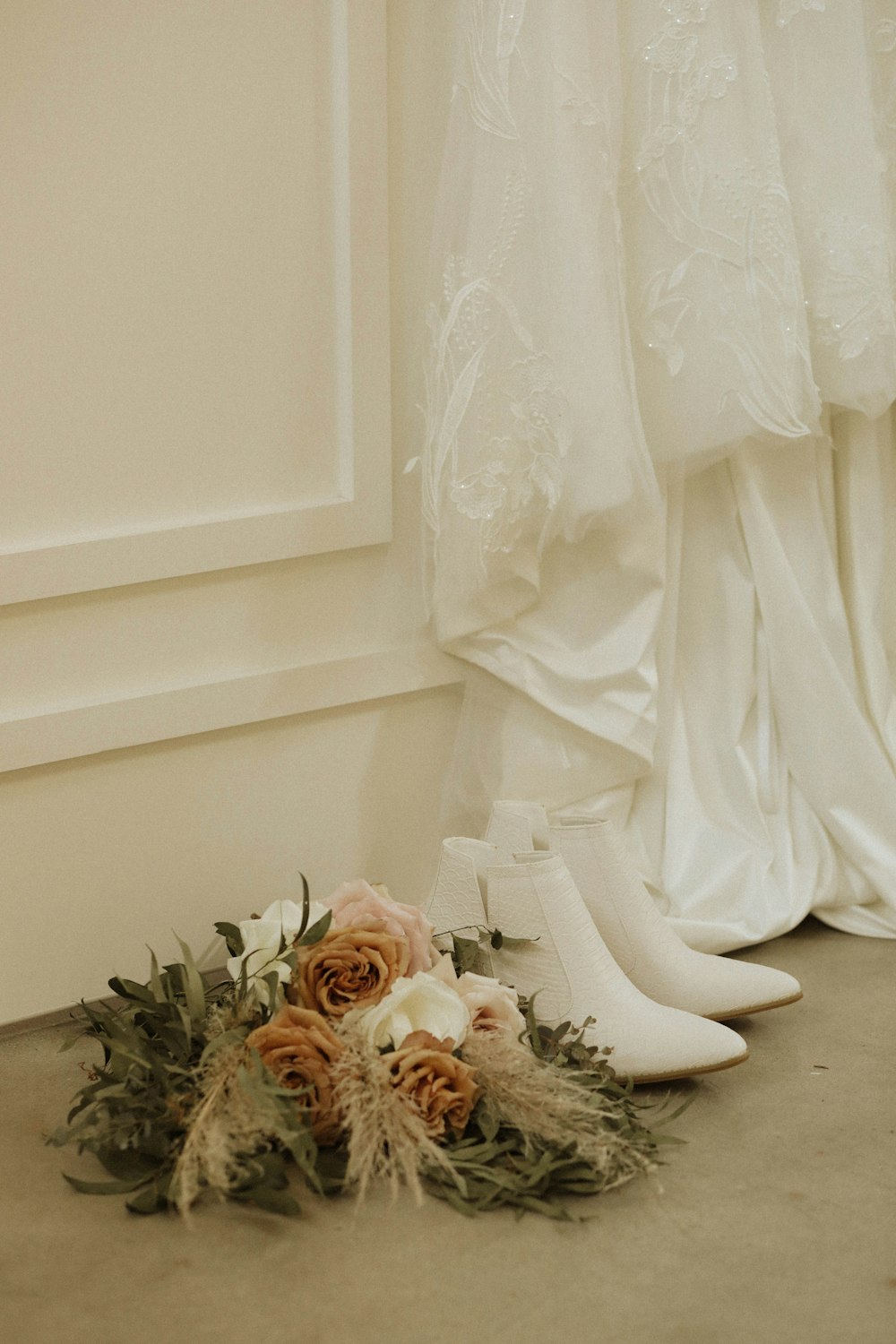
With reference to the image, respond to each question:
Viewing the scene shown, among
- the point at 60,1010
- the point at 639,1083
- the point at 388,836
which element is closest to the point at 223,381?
the point at 388,836

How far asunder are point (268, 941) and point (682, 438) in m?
0.67

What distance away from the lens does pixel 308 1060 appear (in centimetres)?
103

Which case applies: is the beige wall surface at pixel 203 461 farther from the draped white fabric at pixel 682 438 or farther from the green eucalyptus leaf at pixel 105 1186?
the green eucalyptus leaf at pixel 105 1186

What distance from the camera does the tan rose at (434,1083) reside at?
3.32ft

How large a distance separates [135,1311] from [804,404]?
1.06 metres

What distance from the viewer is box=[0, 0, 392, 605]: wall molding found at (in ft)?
4.28

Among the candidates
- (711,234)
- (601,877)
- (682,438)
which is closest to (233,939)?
(601,877)

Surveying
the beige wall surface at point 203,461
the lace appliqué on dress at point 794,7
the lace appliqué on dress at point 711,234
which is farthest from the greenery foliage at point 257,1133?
the lace appliqué on dress at point 794,7

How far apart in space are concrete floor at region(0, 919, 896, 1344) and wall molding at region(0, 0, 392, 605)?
1.71 ft

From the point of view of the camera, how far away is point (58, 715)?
1.29 meters

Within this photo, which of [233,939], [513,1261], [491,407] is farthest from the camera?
[491,407]

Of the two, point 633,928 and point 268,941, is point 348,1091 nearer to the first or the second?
point 268,941

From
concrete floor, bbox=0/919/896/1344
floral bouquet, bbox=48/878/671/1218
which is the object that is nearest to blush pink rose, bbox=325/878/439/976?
floral bouquet, bbox=48/878/671/1218

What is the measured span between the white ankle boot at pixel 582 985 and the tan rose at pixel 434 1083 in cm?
16
